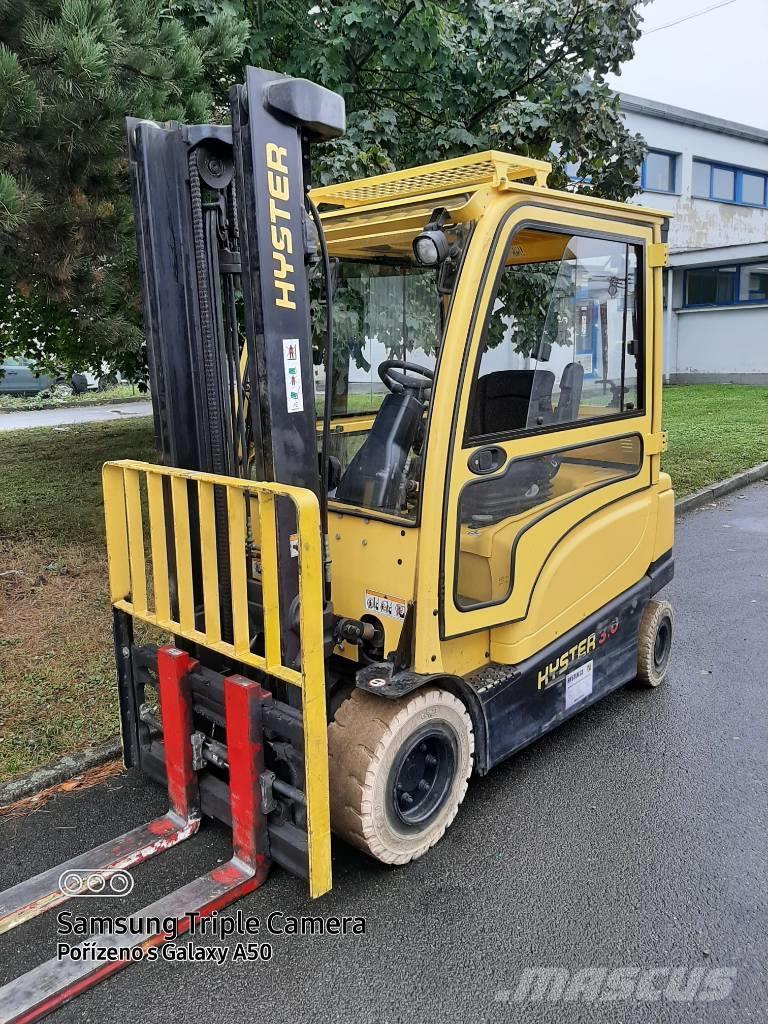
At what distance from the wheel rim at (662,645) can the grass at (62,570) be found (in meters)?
2.05

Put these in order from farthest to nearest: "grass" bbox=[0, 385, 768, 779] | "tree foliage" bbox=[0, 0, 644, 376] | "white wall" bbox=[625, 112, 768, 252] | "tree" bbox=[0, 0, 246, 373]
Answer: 1. "white wall" bbox=[625, 112, 768, 252]
2. "grass" bbox=[0, 385, 768, 779]
3. "tree foliage" bbox=[0, 0, 644, 376]
4. "tree" bbox=[0, 0, 246, 373]

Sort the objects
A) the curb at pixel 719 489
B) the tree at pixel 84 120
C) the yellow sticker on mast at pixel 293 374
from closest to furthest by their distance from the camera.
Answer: the yellow sticker on mast at pixel 293 374
the tree at pixel 84 120
the curb at pixel 719 489

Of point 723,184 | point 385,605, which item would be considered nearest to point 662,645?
point 385,605

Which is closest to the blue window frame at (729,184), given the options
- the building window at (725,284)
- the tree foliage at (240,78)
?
the building window at (725,284)

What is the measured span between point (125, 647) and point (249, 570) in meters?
0.61

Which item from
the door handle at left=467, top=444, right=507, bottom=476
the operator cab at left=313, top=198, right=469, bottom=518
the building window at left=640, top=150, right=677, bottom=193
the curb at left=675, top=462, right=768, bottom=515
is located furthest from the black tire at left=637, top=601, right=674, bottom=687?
the building window at left=640, top=150, right=677, bottom=193

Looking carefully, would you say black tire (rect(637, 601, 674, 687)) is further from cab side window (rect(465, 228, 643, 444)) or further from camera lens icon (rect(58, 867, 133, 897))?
camera lens icon (rect(58, 867, 133, 897))

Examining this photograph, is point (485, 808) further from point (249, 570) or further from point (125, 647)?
point (125, 647)

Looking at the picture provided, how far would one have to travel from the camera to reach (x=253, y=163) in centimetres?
260

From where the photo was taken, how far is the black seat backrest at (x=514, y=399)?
3479mm

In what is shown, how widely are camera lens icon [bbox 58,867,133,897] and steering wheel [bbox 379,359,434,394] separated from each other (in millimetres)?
2062

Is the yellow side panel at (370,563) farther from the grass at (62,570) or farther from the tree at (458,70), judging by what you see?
the tree at (458,70)

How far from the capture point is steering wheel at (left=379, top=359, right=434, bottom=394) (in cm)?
325

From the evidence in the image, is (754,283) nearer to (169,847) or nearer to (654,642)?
(654,642)
